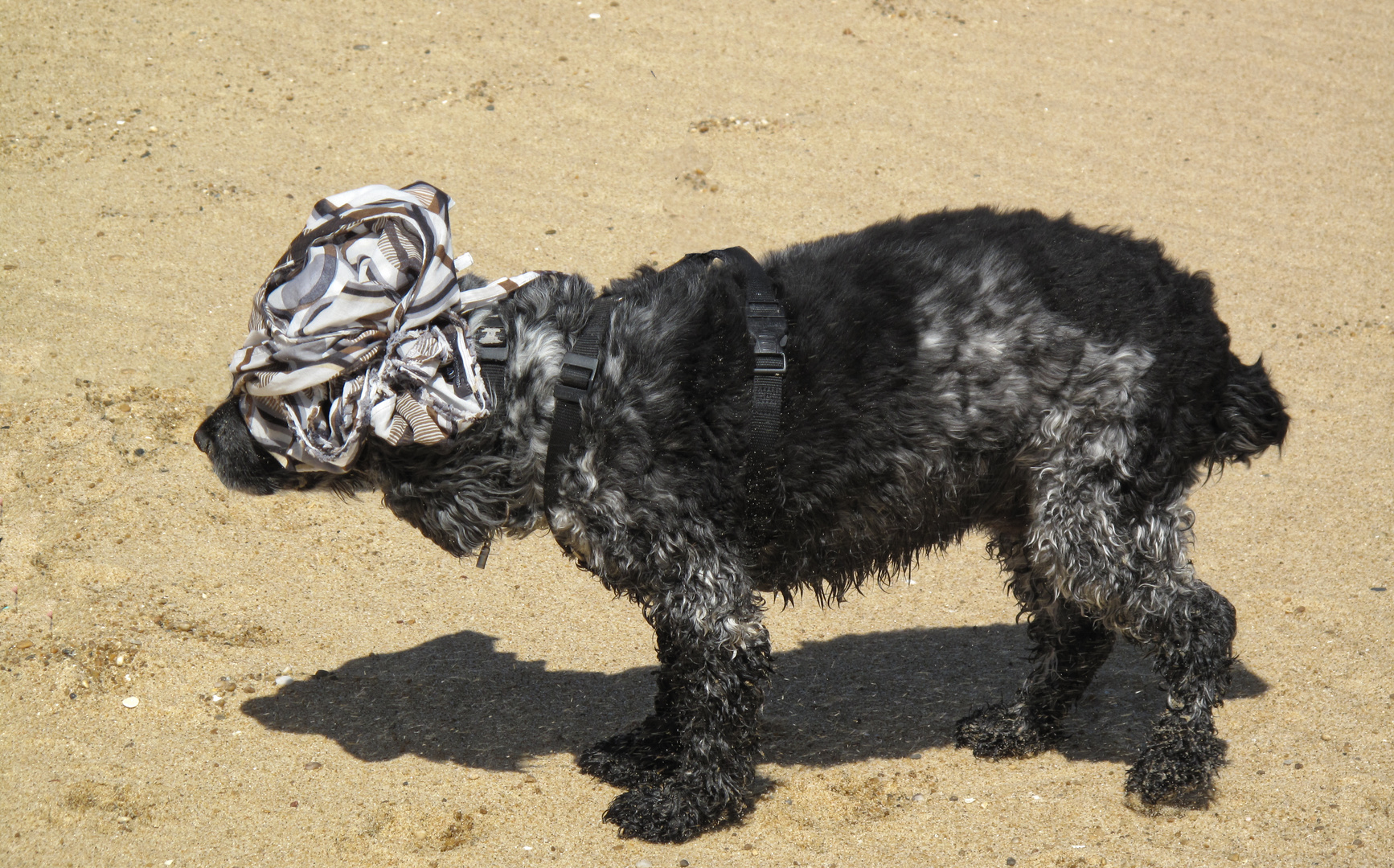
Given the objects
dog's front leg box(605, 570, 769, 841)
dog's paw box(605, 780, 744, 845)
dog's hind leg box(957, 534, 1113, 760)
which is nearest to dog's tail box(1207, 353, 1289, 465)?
dog's hind leg box(957, 534, 1113, 760)

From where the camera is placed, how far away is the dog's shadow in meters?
4.42

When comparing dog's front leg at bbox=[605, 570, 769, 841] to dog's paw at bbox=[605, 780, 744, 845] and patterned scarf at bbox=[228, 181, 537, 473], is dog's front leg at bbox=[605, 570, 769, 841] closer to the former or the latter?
dog's paw at bbox=[605, 780, 744, 845]

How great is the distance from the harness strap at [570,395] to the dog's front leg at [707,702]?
1.65ft

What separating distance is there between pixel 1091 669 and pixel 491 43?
6930 mm

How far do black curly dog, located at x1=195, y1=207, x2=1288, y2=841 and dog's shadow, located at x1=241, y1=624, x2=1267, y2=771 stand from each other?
599 millimetres

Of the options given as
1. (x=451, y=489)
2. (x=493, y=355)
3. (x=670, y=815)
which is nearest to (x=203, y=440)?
(x=451, y=489)

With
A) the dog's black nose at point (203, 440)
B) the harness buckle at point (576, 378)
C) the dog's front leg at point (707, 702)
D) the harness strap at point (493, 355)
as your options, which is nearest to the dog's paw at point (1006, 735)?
the dog's front leg at point (707, 702)

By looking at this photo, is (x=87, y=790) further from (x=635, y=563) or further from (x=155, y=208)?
(x=155, y=208)

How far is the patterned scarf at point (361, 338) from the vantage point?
345 centimetres

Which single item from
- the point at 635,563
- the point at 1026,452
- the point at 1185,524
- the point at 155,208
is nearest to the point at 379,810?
the point at 635,563

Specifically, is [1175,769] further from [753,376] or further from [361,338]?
[361,338]

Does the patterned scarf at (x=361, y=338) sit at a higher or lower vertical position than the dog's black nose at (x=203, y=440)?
higher

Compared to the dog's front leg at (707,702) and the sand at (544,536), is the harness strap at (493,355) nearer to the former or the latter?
the dog's front leg at (707,702)

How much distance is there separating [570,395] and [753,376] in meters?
0.53
